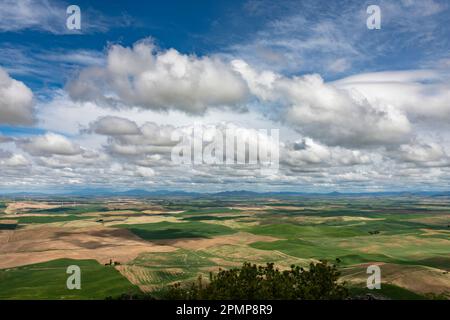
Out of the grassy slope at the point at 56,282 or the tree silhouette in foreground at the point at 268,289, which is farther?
the grassy slope at the point at 56,282

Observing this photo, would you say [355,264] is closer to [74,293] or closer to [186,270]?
[186,270]

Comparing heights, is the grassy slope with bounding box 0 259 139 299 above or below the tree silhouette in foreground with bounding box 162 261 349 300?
below

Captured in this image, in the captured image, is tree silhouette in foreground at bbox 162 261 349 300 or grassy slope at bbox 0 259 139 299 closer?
tree silhouette in foreground at bbox 162 261 349 300

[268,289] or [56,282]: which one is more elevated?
[268,289]

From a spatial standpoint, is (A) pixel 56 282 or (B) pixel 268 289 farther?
(A) pixel 56 282

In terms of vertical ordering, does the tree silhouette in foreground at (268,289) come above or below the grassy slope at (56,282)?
above
